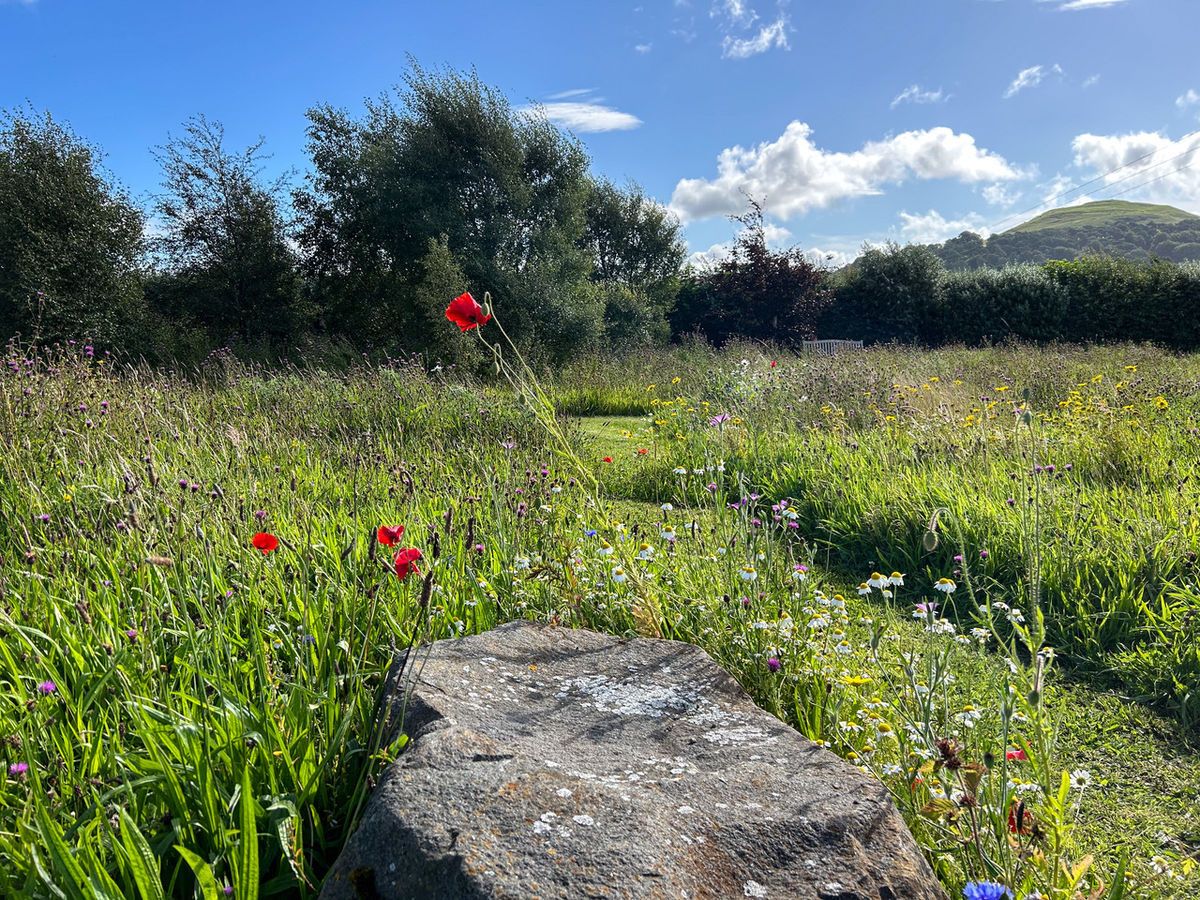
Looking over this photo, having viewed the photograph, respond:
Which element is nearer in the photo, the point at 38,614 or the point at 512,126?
the point at 38,614

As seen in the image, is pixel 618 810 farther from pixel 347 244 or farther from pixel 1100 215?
pixel 1100 215

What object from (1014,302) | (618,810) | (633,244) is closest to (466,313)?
(618,810)

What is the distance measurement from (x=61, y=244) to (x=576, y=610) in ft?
53.4

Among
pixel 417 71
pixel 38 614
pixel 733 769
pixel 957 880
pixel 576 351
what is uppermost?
pixel 417 71

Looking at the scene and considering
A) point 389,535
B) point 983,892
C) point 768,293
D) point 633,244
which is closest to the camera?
point 983,892

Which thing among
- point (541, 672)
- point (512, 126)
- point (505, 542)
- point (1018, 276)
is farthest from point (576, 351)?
point (541, 672)

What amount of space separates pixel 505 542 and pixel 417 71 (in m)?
17.7

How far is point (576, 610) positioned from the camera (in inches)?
120

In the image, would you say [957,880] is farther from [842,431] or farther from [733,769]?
[842,431]

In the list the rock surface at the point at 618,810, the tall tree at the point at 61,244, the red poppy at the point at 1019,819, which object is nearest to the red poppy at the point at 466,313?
the rock surface at the point at 618,810

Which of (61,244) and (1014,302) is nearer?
(61,244)

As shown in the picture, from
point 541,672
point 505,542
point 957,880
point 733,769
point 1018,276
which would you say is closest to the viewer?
point 733,769

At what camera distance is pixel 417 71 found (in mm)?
17938

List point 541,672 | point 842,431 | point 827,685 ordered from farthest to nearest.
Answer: point 842,431 < point 827,685 < point 541,672
